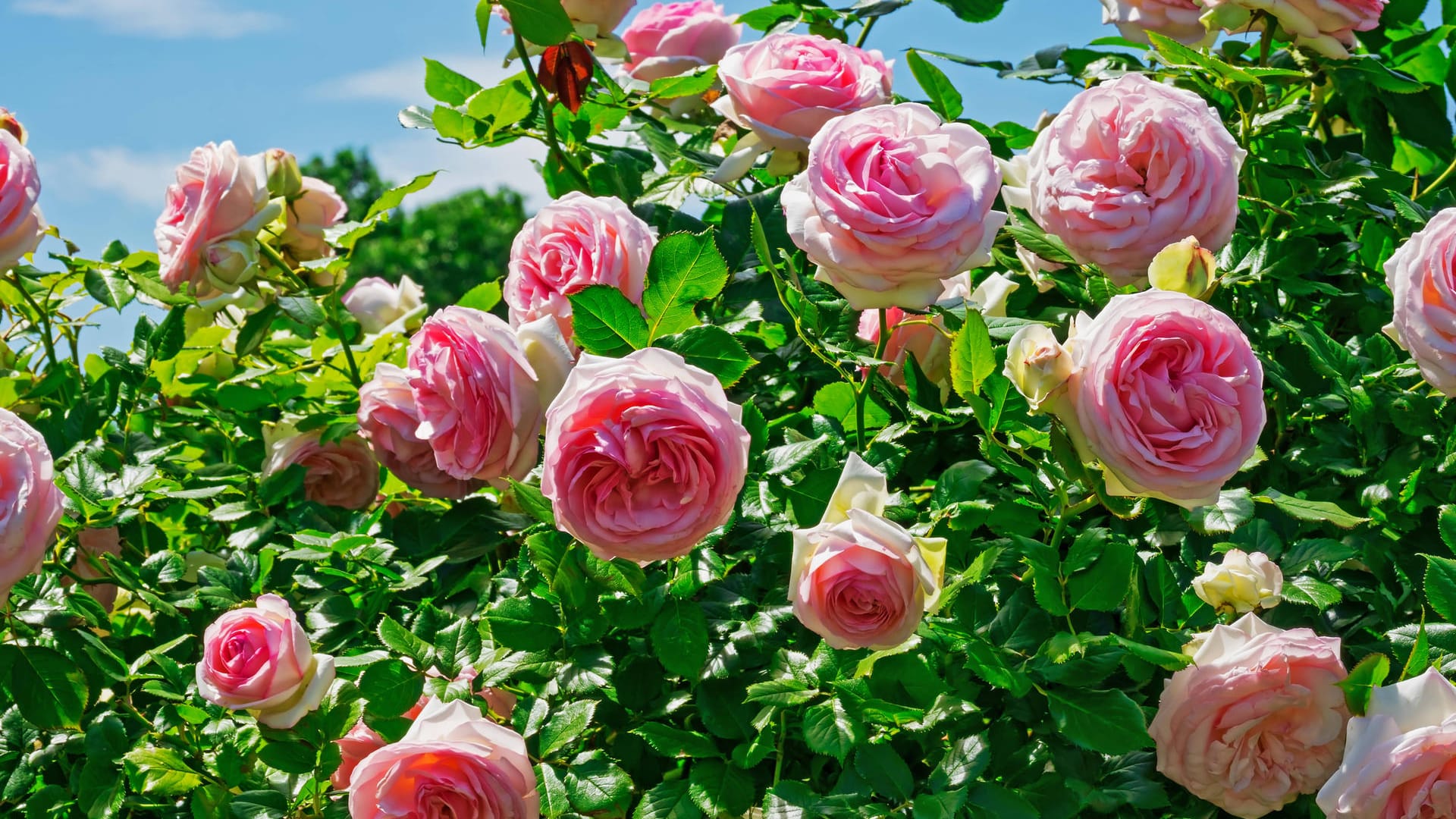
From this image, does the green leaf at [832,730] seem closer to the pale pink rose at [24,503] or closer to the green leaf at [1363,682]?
the green leaf at [1363,682]

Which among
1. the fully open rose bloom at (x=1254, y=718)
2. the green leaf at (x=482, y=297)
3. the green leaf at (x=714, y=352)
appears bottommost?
the fully open rose bloom at (x=1254, y=718)

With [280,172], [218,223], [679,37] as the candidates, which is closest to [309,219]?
[280,172]

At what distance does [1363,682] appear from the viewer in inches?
41.3

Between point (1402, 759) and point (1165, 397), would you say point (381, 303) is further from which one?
point (1402, 759)

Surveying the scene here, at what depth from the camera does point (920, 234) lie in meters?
1.05

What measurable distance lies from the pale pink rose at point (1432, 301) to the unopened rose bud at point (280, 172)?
4.31 feet

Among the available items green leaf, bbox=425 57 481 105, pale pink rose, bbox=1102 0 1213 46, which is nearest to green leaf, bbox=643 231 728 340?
green leaf, bbox=425 57 481 105

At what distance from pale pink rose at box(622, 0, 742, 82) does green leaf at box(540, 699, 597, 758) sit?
1.02 m

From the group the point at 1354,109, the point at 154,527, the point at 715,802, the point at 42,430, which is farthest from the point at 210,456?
the point at 1354,109

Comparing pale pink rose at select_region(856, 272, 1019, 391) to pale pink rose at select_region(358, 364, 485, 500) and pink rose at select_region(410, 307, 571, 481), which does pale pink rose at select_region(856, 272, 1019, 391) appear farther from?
pale pink rose at select_region(358, 364, 485, 500)

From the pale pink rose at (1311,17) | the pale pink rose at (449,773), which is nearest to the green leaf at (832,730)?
the pale pink rose at (449,773)

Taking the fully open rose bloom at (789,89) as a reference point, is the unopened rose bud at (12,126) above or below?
above

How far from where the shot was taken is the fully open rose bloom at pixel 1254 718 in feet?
3.53

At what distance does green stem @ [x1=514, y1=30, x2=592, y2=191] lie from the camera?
1451 mm
